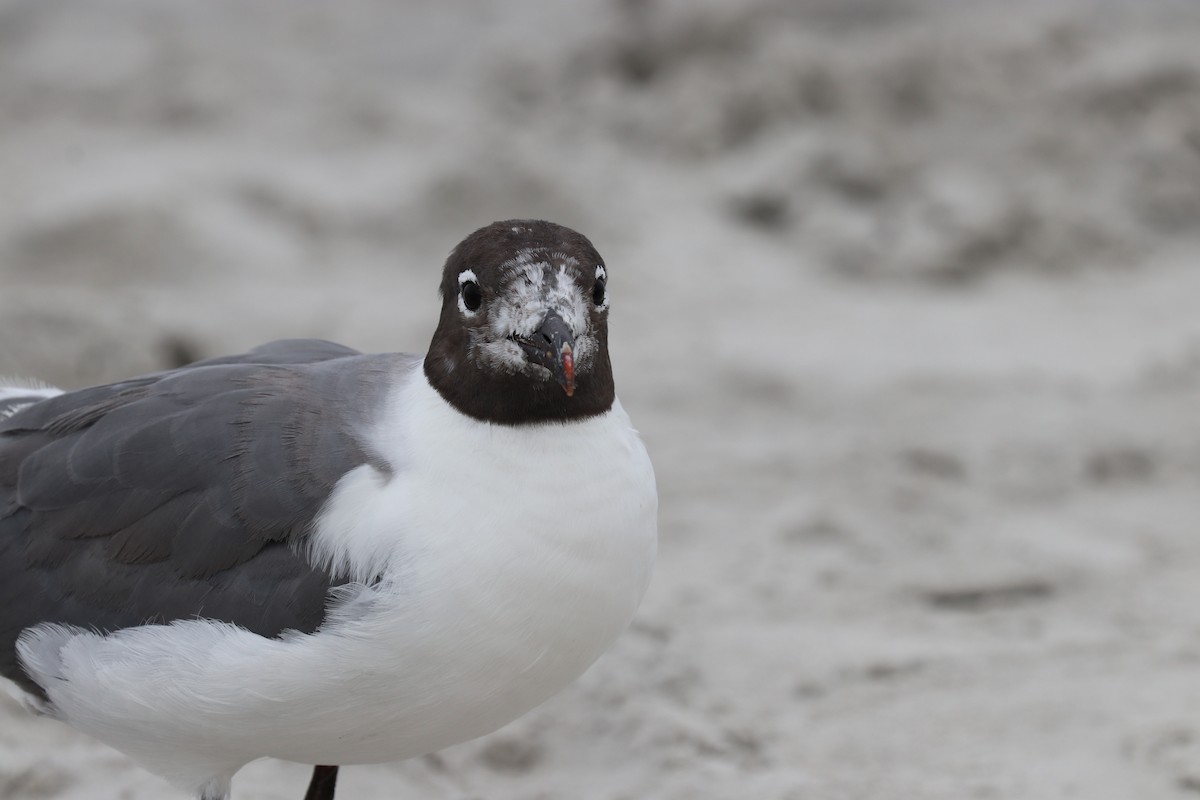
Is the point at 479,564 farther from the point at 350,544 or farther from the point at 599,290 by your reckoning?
the point at 599,290

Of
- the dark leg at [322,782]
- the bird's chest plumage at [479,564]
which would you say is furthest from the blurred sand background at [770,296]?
the bird's chest plumage at [479,564]

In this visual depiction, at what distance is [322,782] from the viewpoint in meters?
3.30

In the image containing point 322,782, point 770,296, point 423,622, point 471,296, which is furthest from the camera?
point 770,296

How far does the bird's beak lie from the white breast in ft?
0.55

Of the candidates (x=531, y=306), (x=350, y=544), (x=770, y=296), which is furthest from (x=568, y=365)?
(x=770, y=296)

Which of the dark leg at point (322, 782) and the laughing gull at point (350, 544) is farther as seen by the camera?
the dark leg at point (322, 782)

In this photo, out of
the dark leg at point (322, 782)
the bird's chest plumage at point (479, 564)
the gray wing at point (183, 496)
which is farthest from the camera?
the dark leg at point (322, 782)

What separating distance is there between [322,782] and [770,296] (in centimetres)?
343

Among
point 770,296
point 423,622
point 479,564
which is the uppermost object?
point 770,296

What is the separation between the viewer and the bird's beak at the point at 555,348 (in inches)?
106

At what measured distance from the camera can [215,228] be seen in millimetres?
6059

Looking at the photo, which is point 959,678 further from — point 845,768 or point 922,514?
point 922,514

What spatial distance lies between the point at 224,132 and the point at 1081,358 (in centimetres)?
390

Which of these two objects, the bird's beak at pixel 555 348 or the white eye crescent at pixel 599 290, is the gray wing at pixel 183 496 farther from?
the white eye crescent at pixel 599 290
